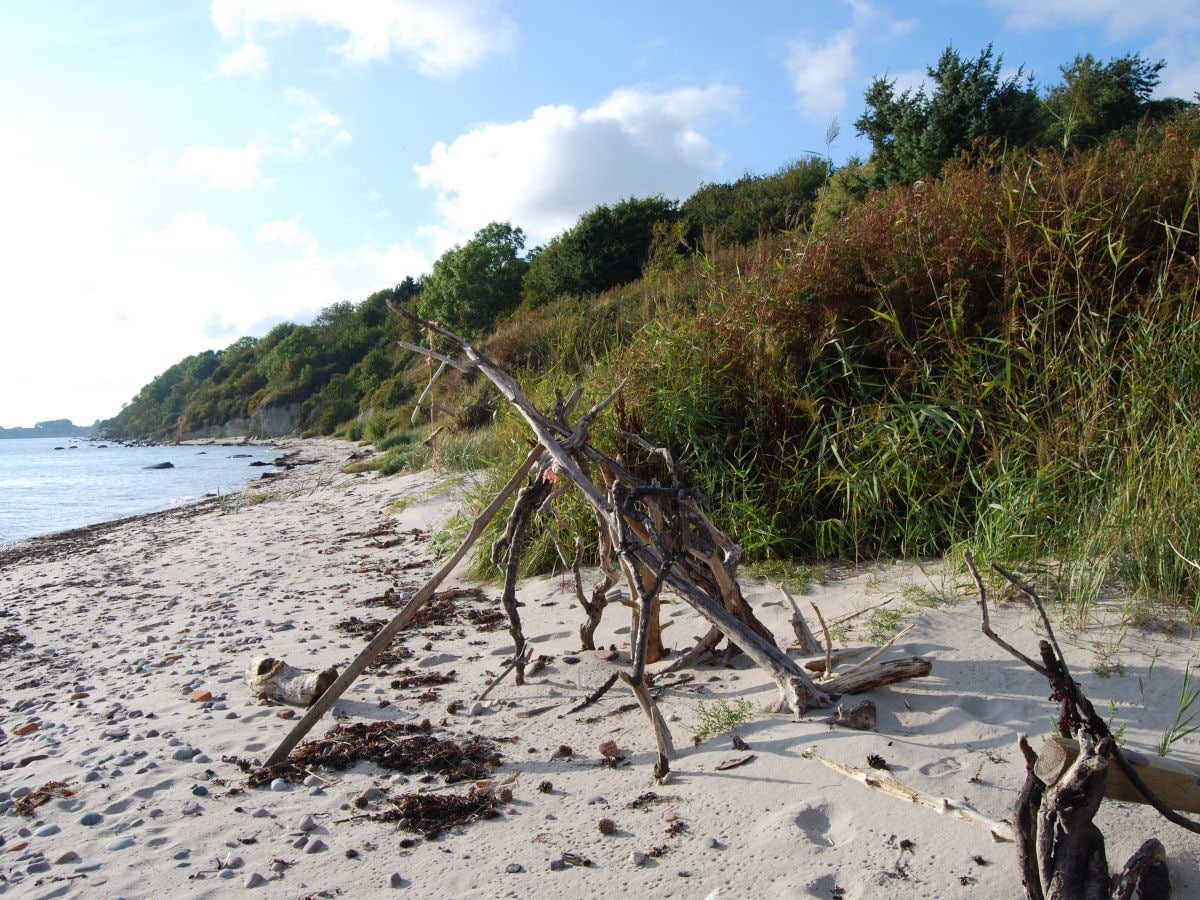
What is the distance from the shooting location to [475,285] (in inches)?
1475

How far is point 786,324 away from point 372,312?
65.3 m

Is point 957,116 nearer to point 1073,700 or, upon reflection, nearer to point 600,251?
point 600,251

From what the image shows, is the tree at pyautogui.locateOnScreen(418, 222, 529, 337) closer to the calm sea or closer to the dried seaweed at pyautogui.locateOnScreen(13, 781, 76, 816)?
the calm sea

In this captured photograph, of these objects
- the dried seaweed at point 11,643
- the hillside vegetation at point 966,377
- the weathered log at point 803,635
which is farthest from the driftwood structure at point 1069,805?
the dried seaweed at point 11,643

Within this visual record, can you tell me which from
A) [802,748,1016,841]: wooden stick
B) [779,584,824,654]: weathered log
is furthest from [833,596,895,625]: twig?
[802,748,1016,841]: wooden stick

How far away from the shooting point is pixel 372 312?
65.9 metres

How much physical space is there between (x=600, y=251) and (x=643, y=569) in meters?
21.9

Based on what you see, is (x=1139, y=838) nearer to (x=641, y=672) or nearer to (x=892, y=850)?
(x=892, y=850)

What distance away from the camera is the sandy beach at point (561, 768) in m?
2.04

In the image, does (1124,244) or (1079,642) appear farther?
(1124,244)

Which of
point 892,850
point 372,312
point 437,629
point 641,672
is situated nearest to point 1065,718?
point 892,850

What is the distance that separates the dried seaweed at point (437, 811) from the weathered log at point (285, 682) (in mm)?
1103

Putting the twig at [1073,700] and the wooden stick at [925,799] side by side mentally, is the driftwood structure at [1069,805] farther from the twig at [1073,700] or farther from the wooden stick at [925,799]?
the wooden stick at [925,799]

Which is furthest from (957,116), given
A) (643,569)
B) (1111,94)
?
(643,569)
